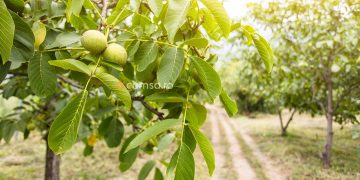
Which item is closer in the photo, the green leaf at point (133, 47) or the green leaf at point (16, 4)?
the green leaf at point (16, 4)

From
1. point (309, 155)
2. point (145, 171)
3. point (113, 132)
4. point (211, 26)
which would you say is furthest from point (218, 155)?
point (211, 26)

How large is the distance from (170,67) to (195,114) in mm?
260

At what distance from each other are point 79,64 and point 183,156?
1.19ft

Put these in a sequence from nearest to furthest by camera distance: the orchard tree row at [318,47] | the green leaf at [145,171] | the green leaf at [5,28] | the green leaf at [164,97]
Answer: the green leaf at [5,28] < the green leaf at [164,97] < the green leaf at [145,171] < the orchard tree row at [318,47]

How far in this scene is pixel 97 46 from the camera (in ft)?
3.03

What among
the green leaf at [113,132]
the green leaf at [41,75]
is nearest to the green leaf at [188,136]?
the green leaf at [41,75]

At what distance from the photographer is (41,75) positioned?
3.37 feet

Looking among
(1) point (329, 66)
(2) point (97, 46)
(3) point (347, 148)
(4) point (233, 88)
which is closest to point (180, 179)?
(2) point (97, 46)

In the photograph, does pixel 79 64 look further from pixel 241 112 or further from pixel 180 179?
pixel 241 112

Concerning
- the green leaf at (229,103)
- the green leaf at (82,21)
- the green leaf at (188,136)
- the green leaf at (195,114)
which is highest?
the green leaf at (82,21)

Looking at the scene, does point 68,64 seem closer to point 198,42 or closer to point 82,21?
point 198,42

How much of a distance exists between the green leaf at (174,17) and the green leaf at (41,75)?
1.39 ft

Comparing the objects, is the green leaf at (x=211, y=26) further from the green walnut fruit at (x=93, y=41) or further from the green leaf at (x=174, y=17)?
the green walnut fruit at (x=93, y=41)

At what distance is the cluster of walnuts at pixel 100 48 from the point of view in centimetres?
91
